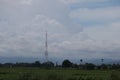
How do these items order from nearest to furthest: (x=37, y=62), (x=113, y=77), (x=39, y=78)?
1. (x=39, y=78)
2. (x=113, y=77)
3. (x=37, y=62)

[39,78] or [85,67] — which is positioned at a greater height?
[85,67]

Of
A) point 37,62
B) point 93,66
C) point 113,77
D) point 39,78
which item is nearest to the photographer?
point 39,78

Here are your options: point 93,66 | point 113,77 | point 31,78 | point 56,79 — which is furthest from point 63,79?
point 93,66

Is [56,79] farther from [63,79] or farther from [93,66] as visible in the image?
[93,66]

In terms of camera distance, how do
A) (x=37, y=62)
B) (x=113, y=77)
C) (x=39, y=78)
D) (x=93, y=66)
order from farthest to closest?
(x=37, y=62)
(x=93, y=66)
(x=113, y=77)
(x=39, y=78)

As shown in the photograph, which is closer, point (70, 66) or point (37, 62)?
point (70, 66)

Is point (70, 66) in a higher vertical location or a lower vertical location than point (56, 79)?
higher

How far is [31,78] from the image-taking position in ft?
105

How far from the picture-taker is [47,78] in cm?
3253

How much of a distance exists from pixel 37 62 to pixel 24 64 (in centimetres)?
961

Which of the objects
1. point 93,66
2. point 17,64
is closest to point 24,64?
point 17,64

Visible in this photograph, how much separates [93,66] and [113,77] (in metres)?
88.8

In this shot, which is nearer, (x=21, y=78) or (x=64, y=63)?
(x=21, y=78)

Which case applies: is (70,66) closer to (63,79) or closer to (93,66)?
(93,66)
